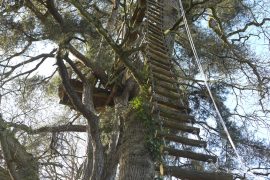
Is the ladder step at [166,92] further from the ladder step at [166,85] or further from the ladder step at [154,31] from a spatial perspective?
the ladder step at [154,31]

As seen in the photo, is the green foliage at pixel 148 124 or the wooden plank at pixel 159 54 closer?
the green foliage at pixel 148 124

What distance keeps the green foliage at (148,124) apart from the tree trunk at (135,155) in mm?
60

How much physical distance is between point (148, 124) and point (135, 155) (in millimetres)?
380

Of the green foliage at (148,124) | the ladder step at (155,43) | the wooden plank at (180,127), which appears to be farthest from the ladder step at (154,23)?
the wooden plank at (180,127)

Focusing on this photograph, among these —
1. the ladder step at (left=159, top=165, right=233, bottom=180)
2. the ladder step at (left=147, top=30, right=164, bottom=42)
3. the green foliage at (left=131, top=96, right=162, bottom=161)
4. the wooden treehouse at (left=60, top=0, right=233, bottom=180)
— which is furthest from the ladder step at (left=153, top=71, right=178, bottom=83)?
the ladder step at (left=159, top=165, right=233, bottom=180)

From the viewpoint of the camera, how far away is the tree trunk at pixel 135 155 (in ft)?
16.3

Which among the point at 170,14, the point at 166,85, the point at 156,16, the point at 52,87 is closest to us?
the point at 166,85

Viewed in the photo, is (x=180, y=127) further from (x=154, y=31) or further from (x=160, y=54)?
(x=154, y=31)

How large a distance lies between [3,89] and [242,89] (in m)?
3.48

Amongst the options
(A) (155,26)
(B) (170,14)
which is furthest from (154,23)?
(B) (170,14)

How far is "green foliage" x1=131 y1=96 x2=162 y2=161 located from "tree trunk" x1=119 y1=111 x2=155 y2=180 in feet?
0.20

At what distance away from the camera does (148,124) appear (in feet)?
16.8

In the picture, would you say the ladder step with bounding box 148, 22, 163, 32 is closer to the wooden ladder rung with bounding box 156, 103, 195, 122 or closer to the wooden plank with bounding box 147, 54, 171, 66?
the wooden plank with bounding box 147, 54, 171, 66

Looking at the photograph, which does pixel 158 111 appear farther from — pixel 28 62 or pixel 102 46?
pixel 28 62
